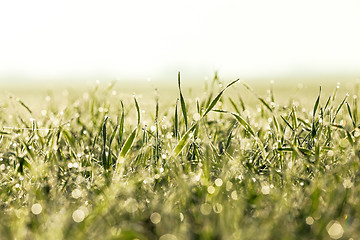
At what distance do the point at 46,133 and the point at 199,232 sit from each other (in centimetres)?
127

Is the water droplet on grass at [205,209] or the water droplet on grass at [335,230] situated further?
the water droplet on grass at [205,209]

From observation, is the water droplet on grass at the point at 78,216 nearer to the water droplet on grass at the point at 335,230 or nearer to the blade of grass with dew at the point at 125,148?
the blade of grass with dew at the point at 125,148

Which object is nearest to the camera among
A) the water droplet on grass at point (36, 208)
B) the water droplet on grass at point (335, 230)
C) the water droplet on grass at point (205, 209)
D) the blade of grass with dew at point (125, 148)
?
the water droplet on grass at point (335, 230)

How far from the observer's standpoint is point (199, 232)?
109 centimetres

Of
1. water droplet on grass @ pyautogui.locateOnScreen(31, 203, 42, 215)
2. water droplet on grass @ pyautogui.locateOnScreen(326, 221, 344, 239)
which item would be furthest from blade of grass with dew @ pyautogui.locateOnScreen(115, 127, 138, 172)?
water droplet on grass @ pyautogui.locateOnScreen(326, 221, 344, 239)

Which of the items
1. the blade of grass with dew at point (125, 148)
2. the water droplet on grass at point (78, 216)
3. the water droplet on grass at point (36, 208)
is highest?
the blade of grass with dew at point (125, 148)

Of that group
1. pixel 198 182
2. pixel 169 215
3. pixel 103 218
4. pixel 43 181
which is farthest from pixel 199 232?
pixel 43 181

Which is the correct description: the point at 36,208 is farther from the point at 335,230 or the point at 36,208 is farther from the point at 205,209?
the point at 335,230

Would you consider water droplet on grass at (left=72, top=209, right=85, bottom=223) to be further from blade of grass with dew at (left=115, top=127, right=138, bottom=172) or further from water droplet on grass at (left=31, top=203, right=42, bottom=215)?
blade of grass with dew at (left=115, top=127, right=138, bottom=172)

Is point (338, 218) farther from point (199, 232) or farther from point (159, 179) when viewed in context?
point (159, 179)

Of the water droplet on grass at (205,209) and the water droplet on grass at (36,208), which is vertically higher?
the water droplet on grass at (205,209)

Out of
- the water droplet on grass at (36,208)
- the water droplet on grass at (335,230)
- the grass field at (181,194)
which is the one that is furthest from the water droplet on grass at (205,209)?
the water droplet on grass at (36,208)

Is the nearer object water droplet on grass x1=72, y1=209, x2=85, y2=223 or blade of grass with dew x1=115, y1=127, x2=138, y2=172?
water droplet on grass x1=72, y1=209, x2=85, y2=223

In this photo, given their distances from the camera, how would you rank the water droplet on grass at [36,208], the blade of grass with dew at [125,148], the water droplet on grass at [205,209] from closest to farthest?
1. the water droplet on grass at [205,209]
2. the water droplet on grass at [36,208]
3. the blade of grass with dew at [125,148]
